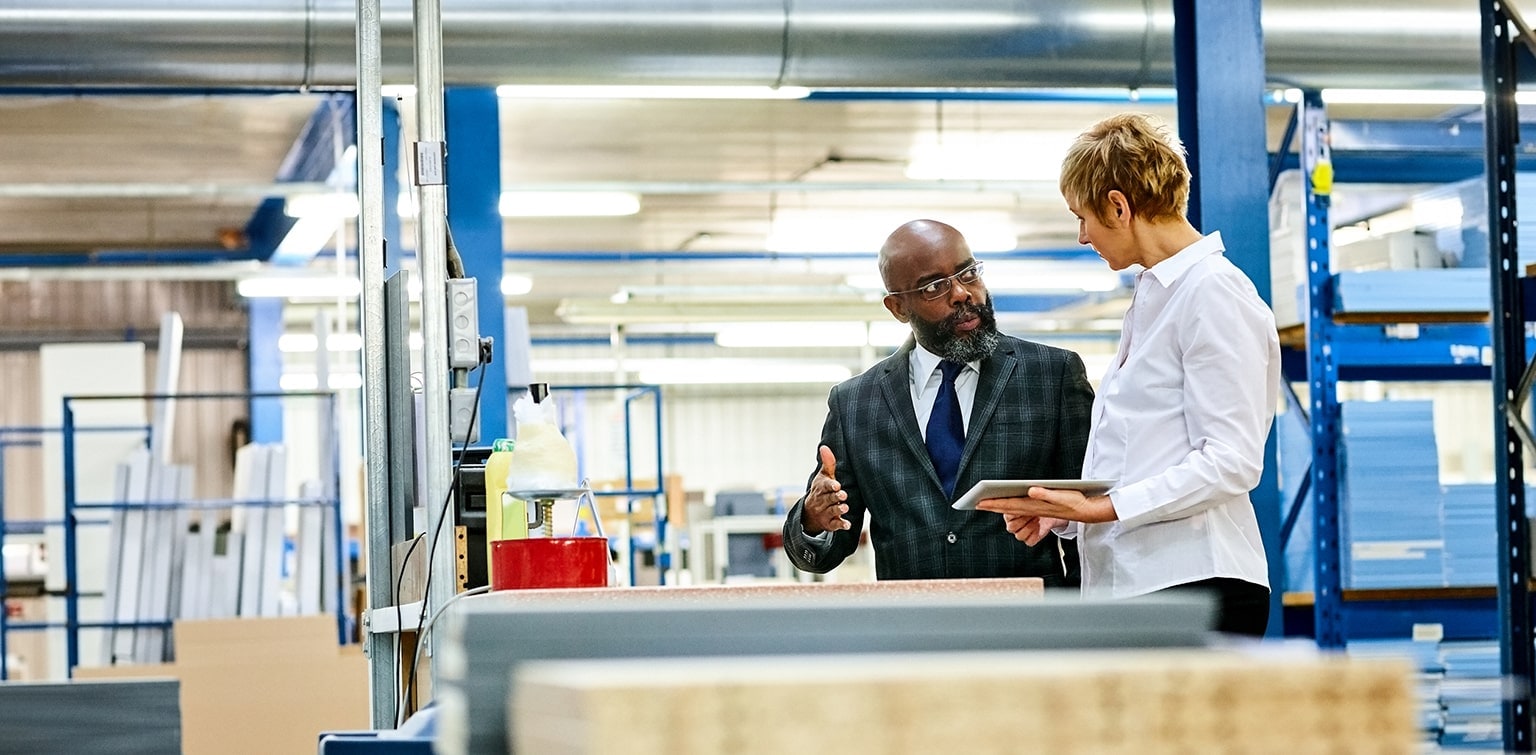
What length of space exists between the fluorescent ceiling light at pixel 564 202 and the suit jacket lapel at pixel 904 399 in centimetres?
695

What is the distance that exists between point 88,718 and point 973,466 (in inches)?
70.4

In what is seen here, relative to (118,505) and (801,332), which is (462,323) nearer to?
(118,505)

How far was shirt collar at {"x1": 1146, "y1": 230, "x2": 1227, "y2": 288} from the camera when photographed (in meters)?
2.42

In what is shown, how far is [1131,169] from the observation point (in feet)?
7.89

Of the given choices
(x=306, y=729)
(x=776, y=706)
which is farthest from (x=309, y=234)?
(x=776, y=706)

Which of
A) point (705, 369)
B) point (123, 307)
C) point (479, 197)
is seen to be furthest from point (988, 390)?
point (705, 369)

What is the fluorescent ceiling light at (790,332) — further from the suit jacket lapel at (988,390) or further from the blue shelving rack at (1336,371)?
the suit jacket lapel at (988,390)

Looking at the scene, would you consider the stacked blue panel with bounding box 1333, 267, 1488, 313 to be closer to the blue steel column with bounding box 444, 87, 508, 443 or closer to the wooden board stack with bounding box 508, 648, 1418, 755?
the blue steel column with bounding box 444, 87, 508, 443

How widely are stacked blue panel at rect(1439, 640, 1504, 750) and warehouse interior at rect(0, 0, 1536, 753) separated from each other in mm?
11

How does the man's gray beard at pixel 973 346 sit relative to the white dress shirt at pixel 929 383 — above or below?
above

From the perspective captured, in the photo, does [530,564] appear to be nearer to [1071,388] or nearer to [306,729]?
[1071,388]

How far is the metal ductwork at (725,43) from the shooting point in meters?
5.11

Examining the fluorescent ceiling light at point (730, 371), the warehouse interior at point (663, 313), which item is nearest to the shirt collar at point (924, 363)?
the warehouse interior at point (663, 313)

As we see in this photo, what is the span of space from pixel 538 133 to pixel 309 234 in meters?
2.21
